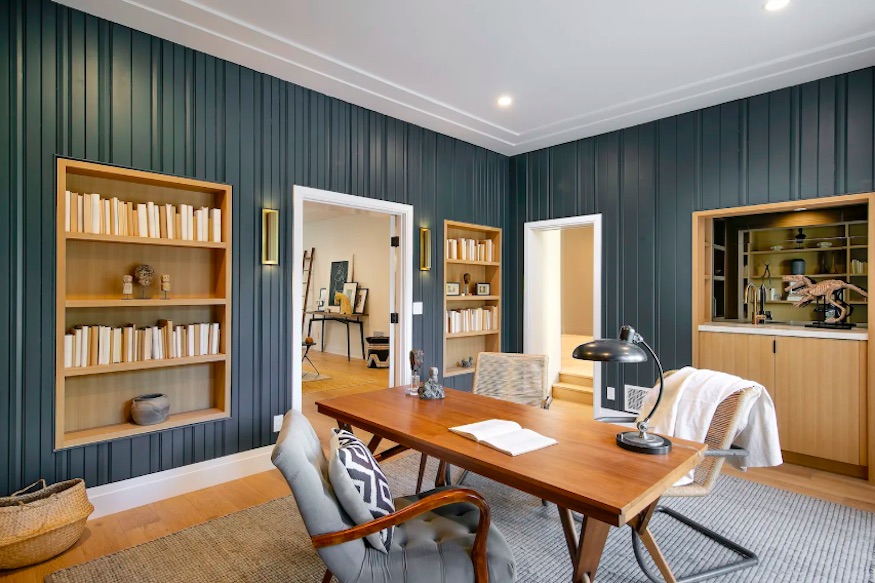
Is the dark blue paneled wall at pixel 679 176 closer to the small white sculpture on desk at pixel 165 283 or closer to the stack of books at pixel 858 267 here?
the stack of books at pixel 858 267

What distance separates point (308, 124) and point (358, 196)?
698 mm

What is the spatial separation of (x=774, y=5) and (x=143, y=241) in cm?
398

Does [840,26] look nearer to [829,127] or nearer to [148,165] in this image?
[829,127]

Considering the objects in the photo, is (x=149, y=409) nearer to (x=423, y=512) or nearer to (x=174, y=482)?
(x=174, y=482)

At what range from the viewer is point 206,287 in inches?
133

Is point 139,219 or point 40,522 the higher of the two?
point 139,219

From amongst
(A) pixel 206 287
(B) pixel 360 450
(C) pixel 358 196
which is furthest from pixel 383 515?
(C) pixel 358 196

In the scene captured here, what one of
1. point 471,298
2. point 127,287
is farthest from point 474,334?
point 127,287

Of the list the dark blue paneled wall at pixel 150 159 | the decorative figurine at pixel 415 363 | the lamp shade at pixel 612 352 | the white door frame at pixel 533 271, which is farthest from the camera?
the white door frame at pixel 533 271

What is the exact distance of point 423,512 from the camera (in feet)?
5.09

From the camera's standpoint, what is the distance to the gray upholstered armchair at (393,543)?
1489mm

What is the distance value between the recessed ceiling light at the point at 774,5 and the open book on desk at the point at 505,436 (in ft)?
9.08

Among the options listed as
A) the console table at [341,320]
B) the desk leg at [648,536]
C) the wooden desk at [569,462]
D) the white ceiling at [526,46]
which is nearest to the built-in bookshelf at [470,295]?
the white ceiling at [526,46]

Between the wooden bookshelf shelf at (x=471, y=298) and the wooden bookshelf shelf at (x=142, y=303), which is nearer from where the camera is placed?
the wooden bookshelf shelf at (x=142, y=303)
